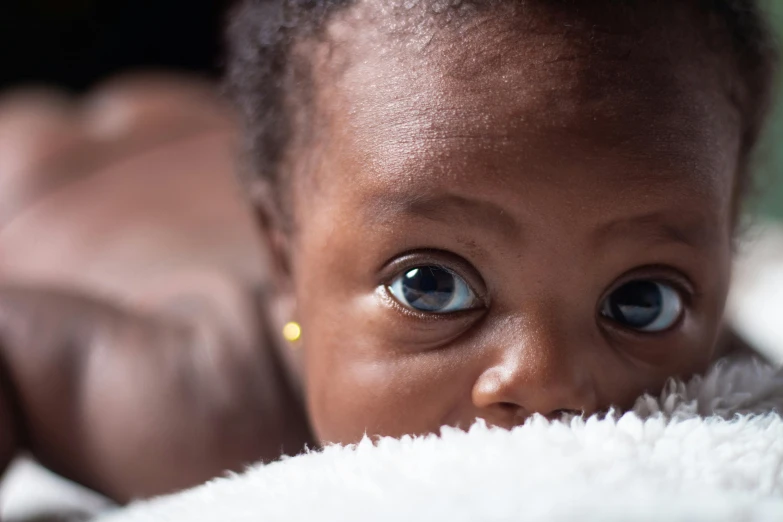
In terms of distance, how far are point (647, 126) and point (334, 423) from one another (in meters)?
0.31

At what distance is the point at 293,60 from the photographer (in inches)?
29.7

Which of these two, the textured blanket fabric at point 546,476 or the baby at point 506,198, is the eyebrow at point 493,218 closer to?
the baby at point 506,198

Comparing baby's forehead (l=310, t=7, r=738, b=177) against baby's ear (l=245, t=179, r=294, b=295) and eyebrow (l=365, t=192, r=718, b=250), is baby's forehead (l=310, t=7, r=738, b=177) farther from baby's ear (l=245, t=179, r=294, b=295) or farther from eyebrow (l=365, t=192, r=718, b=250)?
baby's ear (l=245, t=179, r=294, b=295)

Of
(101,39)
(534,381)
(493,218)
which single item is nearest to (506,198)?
(493,218)

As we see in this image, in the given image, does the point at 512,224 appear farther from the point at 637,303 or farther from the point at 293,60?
the point at 293,60

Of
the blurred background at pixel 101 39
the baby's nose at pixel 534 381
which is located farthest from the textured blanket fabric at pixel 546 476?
the blurred background at pixel 101 39

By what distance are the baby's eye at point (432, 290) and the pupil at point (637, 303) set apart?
0.34 feet

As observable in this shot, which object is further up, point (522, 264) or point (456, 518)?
point (522, 264)

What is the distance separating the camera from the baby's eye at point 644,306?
650 mm

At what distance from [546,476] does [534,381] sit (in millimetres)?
112

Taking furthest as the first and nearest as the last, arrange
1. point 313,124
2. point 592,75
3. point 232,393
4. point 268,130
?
point 232,393
point 268,130
point 313,124
point 592,75

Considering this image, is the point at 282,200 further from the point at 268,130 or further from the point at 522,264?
the point at 522,264

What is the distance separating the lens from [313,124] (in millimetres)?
712

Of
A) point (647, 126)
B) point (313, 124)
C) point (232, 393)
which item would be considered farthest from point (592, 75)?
point (232, 393)
